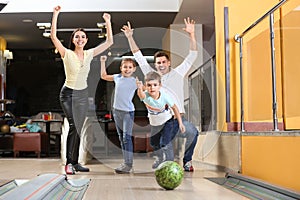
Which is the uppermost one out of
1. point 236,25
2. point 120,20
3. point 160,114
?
point 120,20

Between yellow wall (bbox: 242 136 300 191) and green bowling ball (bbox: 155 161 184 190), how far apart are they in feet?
2.20

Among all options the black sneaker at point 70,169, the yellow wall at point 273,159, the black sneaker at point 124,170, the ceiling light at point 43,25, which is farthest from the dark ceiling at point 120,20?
the yellow wall at point 273,159

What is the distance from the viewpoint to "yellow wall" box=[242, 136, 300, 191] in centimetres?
272

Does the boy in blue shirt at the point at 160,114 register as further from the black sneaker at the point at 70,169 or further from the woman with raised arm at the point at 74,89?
the black sneaker at the point at 70,169

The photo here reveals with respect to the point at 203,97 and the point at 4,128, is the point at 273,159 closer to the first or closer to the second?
the point at 203,97

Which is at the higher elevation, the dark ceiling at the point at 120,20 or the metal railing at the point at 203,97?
the dark ceiling at the point at 120,20

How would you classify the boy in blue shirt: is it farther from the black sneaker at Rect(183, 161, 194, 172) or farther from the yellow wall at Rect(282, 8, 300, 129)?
the yellow wall at Rect(282, 8, 300, 129)

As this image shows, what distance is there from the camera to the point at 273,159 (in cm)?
309

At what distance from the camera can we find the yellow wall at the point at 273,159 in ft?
8.93

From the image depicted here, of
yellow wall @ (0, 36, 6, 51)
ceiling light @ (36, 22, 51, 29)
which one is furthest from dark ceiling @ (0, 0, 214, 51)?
yellow wall @ (0, 36, 6, 51)

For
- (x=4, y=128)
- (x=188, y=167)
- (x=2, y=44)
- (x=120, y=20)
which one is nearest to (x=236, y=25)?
(x=188, y=167)

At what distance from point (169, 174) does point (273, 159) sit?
817 millimetres

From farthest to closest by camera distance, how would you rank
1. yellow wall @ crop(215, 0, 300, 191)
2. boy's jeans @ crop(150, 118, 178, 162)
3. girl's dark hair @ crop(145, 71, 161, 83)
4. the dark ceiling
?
the dark ceiling, boy's jeans @ crop(150, 118, 178, 162), girl's dark hair @ crop(145, 71, 161, 83), yellow wall @ crop(215, 0, 300, 191)

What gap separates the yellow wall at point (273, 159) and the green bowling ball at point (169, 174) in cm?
67
